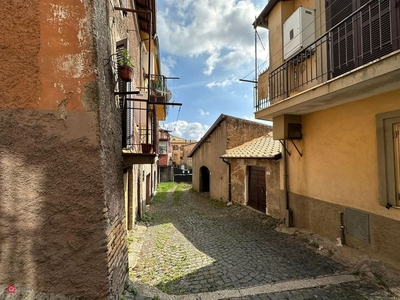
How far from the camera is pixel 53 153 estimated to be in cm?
285

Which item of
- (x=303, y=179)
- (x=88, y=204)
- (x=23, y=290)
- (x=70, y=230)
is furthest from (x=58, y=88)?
(x=303, y=179)

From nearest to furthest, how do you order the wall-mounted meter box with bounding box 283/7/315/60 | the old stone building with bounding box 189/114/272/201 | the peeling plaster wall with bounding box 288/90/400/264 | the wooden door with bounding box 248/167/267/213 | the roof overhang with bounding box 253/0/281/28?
the peeling plaster wall with bounding box 288/90/400/264, the wall-mounted meter box with bounding box 283/7/315/60, the roof overhang with bounding box 253/0/281/28, the wooden door with bounding box 248/167/267/213, the old stone building with bounding box 189/114/272/201

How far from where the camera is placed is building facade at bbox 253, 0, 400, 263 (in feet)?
13.8

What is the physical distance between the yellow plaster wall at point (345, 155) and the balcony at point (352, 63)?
312 millimetres

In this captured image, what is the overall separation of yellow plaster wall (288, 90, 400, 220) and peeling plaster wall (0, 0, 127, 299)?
5407mm

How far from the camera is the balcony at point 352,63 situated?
3730 mm

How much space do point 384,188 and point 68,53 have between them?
6.17 m

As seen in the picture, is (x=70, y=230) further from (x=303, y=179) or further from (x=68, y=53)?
(x=303, y=179)

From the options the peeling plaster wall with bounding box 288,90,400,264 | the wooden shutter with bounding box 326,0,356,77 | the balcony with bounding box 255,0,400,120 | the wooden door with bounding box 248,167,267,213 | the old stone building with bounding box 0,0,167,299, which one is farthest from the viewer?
the wooden door with bounding box 248,167,267,213

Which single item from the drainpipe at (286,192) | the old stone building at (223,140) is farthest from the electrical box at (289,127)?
the old stone building at (223,140)

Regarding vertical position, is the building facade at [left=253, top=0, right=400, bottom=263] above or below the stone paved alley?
above

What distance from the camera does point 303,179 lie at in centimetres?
692

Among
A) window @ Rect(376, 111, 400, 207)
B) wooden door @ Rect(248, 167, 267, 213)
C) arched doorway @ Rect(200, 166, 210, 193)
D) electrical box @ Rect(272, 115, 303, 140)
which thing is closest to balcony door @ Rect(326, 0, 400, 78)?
window @ Rect(376, 111, 400, 207)

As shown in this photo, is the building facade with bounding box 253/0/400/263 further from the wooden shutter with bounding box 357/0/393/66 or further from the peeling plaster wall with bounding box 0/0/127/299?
the peeling plaster wall with bounding box 0/0/127/299
